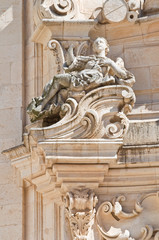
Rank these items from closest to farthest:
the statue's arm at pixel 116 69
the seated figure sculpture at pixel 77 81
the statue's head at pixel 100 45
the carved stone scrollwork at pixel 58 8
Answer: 1. the seated figure sculpture at pixel 77 81
2. the statue's arm at pixel 116 69
3. the statue's head at pixel 100 45
4. the carved stone scrollwork at pixel 58 8

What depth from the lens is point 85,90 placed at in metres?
10.5

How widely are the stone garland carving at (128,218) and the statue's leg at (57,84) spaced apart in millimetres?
1315

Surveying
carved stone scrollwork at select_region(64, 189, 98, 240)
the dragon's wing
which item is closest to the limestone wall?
the dragon's wing

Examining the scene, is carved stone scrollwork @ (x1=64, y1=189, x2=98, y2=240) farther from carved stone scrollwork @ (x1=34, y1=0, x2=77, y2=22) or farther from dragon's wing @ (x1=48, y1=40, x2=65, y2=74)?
carved stone scrollwork @ (x1=34, y1=0, x2=77, y2=22)

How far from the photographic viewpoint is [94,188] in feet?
34.1

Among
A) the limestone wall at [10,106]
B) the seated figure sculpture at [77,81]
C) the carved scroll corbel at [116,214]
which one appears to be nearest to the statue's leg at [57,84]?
the seated figure sculpture at [77,81]

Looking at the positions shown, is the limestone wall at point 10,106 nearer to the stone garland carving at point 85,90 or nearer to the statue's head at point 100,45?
the stone garland carving at point 85,90

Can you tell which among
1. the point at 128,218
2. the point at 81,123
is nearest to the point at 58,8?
the point at 81,123

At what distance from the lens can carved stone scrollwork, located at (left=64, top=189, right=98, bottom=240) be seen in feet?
33.5

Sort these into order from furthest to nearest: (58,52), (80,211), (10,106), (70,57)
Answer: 1. (10,106)
2. (58,52)
3. (70,57)
4. (80,211)

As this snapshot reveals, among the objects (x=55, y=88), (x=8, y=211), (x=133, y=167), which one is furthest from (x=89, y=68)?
(x=8, y=211)

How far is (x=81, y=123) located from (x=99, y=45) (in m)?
1.02

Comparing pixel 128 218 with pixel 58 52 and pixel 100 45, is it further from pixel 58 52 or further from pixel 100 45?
pixel 58 52

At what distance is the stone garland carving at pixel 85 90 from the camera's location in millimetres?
Result: 10344
